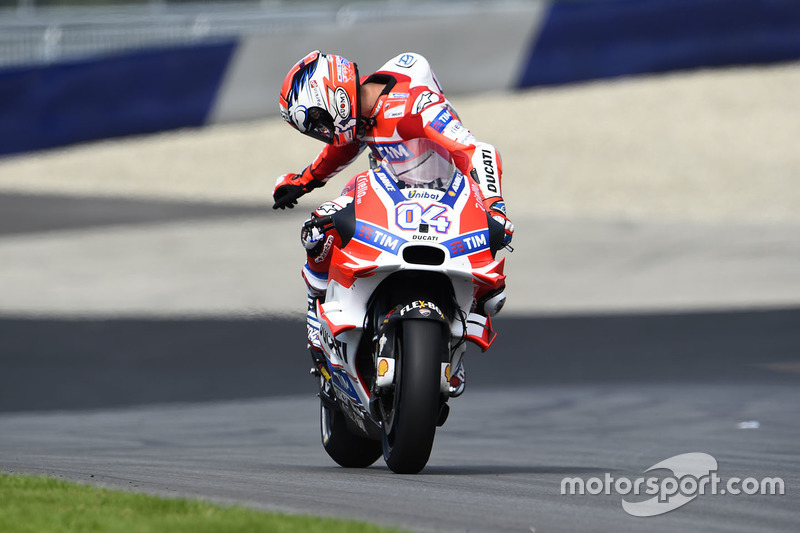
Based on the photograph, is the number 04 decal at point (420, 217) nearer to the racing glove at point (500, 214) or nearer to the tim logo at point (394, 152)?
the racing glove at point (500, 214)

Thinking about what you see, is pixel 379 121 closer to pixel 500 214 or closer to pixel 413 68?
pixel 413 68

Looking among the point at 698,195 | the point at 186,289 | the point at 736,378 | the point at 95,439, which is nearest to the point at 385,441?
the point at 95,439

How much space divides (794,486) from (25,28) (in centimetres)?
1532

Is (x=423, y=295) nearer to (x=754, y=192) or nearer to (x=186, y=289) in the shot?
(x=186, y=289)

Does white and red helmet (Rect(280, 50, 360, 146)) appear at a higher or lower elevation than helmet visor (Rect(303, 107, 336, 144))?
higher

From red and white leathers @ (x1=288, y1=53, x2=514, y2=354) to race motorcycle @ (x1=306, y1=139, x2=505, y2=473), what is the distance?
0.19ft

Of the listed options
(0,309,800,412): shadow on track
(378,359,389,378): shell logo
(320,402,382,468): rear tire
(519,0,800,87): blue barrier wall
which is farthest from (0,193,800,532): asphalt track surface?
(519,0,800,87): blue barrier wall

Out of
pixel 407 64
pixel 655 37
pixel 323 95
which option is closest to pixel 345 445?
pixel 323 95

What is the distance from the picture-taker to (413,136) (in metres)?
5.66

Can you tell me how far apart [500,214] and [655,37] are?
14.3 m

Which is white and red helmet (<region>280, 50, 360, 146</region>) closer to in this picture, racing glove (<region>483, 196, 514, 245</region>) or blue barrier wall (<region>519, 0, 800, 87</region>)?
racing glove (<region>483, 196, 514, 245</region>)

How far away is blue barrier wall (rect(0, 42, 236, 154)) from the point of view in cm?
1662

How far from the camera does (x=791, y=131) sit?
18.8 metres

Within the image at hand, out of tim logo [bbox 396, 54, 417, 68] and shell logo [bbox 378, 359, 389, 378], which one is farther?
tim logo [bbox 396, 54, 417, 68]
